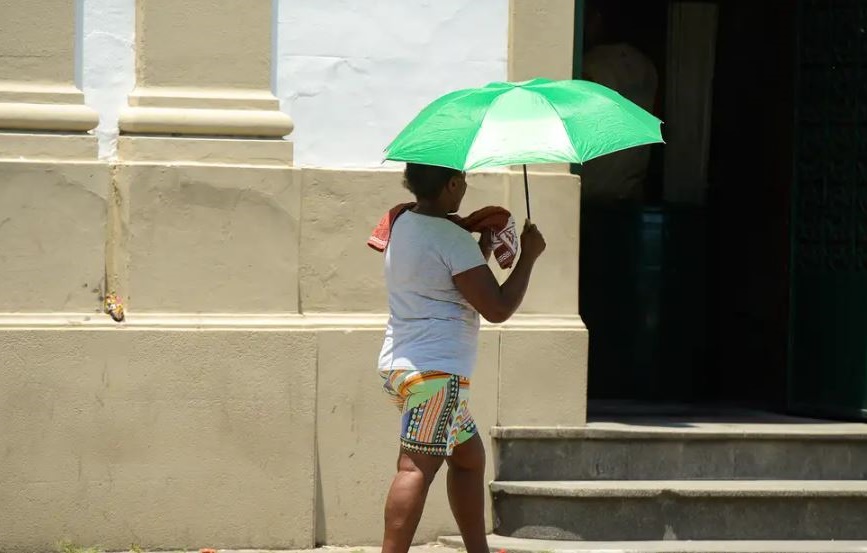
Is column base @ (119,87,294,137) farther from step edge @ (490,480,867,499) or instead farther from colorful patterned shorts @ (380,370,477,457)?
step edge @ (490,480,867,499)

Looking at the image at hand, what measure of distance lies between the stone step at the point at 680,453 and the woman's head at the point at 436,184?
169 cm

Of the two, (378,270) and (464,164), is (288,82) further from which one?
(464,164)

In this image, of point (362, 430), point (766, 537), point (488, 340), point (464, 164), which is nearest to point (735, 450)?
point (766, 537)

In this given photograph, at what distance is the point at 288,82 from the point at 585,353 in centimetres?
183

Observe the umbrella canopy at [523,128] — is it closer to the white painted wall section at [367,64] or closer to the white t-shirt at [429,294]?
the white t-shirt at [429,294]

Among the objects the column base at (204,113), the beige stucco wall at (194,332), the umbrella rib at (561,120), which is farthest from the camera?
the column base at (204,113)

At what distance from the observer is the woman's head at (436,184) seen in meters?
5.34

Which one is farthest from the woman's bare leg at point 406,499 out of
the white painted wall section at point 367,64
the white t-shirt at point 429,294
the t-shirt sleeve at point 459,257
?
the white painted wall section at point 367,64

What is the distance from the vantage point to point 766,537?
22.2ft

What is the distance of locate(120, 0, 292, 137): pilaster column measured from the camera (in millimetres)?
6500

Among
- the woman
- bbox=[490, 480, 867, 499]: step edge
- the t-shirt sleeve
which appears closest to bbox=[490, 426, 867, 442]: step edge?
bbox=[490, 480, 867, 499]: step edge

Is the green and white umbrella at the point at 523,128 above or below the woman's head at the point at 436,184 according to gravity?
above

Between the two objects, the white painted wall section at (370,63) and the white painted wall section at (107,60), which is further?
the white painted wall section at (370,63)

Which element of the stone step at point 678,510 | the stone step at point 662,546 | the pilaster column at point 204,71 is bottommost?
the stone step at point 662,546
